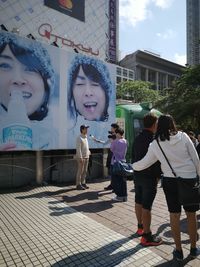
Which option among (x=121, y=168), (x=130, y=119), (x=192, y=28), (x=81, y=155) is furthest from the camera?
(x=192, y=28)

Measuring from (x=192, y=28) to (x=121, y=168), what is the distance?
70945 millimetres

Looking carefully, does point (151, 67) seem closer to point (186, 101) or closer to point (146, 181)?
point (186, 101)

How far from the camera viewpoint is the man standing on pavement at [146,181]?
13.7ft

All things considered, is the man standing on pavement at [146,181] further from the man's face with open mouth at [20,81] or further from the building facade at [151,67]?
the building facade at [151,67]

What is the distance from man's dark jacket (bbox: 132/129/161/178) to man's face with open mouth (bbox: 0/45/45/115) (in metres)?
4.26

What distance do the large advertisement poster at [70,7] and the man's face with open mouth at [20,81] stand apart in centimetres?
2087

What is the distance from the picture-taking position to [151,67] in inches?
2857

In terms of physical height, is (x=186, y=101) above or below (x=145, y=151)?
above

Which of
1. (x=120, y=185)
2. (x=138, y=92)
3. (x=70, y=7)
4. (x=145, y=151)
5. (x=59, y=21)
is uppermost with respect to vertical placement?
(x=70, y=7)

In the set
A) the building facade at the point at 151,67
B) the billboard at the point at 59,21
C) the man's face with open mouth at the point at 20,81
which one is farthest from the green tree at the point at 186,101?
the building facade at the point at 151,67

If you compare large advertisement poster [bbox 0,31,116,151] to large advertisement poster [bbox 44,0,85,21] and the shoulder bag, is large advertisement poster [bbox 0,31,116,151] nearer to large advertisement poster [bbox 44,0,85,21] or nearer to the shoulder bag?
the shoulder bag

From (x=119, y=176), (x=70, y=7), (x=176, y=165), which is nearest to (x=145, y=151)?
(x=176, y=165)

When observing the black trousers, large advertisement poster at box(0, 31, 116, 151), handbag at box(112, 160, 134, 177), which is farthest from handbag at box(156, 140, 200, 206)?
large advertisement poster at box(0, 31, 116, 151)

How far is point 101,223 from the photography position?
514cm
